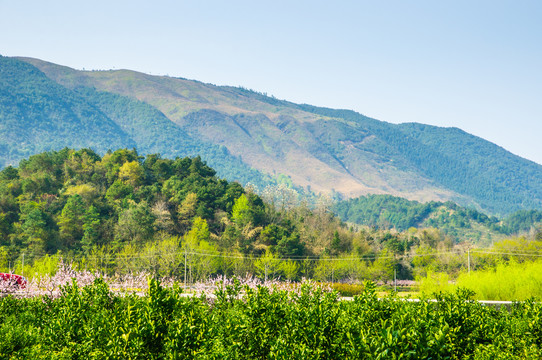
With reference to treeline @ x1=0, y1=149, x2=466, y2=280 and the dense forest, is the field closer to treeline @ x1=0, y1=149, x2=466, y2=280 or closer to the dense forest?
the dense forest

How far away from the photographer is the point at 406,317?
9.16 meters

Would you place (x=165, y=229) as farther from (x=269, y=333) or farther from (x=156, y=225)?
Answer: (x=269, y=333)

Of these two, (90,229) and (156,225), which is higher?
(156,225)

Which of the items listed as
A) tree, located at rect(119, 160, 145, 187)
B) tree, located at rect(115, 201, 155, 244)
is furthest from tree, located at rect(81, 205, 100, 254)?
tree, located at rect(119, 160, 145, 187)

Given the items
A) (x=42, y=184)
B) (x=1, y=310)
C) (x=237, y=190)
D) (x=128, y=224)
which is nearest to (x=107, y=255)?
(x=128, y=224)

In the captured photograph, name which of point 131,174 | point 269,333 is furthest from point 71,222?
point 269,333

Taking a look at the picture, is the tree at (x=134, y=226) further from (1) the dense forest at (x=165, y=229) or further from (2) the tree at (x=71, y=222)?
(2) the tree at (x=71, y=222)

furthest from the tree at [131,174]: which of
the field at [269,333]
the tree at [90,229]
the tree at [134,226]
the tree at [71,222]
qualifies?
the field at [269,333]

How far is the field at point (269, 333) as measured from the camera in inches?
339

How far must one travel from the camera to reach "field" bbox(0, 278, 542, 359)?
28.3 feet

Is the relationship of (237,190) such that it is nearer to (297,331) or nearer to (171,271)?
(171,271)

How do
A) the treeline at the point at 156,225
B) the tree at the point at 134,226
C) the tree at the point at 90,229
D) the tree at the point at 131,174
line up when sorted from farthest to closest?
the tree at the point at 131,174 < the tree at the point at 134,226 < the tree at the point at 90,229 < the treeline at the point at 156,225

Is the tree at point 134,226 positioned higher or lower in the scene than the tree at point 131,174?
lower

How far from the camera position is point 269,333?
1140cm
